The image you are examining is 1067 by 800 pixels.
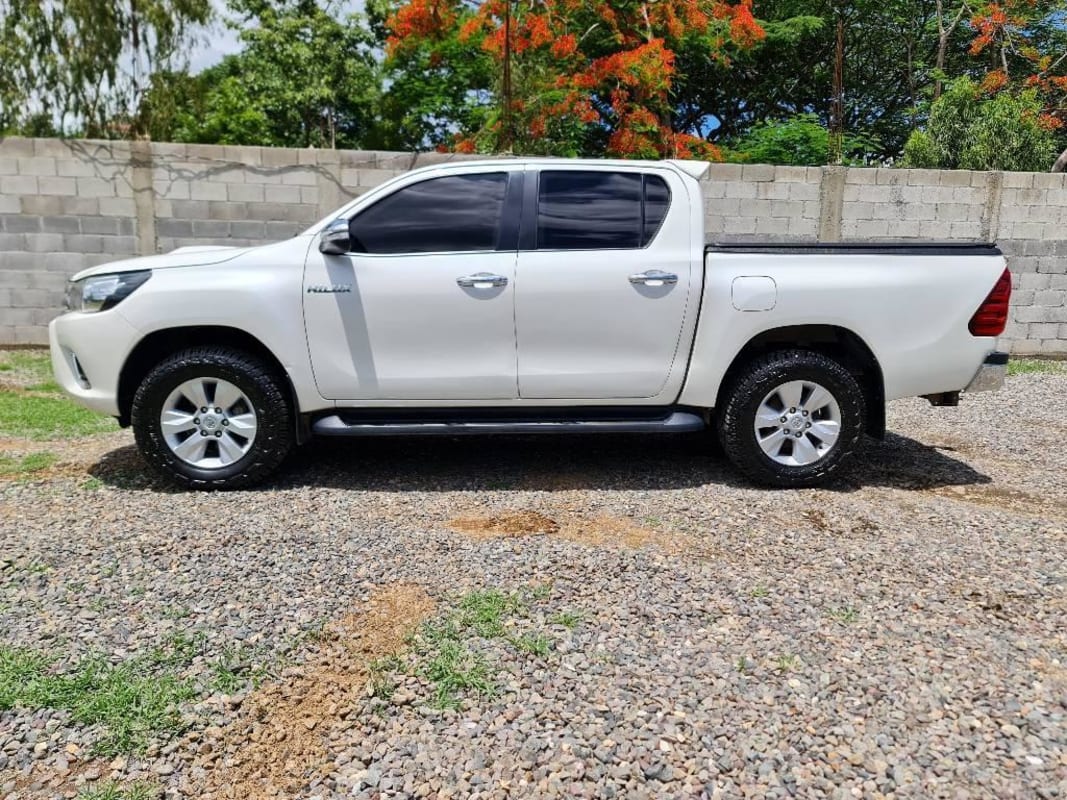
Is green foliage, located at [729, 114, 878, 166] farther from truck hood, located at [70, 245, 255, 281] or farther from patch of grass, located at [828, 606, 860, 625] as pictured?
patch of grass, located at [828, 606, 860, 625]

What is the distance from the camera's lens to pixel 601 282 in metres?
4.39

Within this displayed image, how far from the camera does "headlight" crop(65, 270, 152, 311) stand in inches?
171

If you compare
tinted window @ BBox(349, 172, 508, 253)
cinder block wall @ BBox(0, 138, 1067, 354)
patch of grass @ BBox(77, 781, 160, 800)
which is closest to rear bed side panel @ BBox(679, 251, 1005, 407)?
tinted window @ BBox(349, 172, 508, 253)

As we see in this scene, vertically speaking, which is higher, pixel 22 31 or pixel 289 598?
pixel 22 31

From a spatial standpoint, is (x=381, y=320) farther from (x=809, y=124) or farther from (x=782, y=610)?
(x=809, y=124)

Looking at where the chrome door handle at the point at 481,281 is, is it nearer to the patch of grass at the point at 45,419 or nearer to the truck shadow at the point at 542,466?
the truck shadow at the point at 542,466

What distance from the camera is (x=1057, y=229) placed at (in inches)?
379

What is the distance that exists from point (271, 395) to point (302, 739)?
Answer: 2.42 meters

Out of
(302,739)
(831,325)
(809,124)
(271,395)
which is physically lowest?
(302,739)

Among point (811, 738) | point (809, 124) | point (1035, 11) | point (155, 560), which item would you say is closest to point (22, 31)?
point (809, 124)

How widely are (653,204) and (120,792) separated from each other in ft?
12.3

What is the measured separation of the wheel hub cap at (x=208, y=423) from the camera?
4379mm

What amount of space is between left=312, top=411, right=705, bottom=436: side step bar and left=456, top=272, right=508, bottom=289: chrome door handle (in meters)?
0.77

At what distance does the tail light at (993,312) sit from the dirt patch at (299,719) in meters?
3.54
